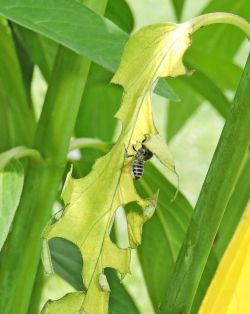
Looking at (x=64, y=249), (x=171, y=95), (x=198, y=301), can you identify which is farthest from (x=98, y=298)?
(x=64, y=249)

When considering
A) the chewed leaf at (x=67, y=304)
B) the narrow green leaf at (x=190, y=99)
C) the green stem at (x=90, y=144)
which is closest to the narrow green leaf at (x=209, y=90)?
the narrow green leaf at (x=190, y=99)

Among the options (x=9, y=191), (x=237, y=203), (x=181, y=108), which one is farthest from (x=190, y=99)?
(x=9, y=191)

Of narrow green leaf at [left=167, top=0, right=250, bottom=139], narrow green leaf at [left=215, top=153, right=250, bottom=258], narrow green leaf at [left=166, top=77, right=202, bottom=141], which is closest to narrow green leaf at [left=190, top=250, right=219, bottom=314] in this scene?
narrow green leaf at [left=215, top=153, right=250, bottom=258]

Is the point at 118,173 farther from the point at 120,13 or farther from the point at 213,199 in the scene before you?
the point at 120,13

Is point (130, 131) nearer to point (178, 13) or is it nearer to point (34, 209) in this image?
point (34, 209)

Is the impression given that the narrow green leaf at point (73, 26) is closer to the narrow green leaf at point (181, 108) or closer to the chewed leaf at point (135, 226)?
the chewed leaf at point (135, 226)

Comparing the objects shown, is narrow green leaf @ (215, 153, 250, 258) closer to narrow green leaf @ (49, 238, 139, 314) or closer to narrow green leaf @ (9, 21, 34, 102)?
narrow green leaf @ (49, 238, 139, 314)
